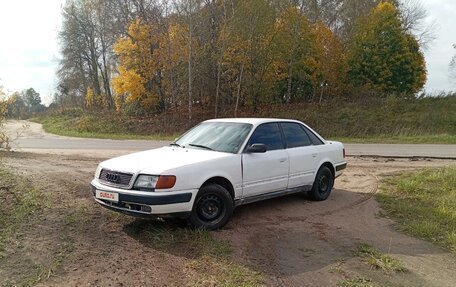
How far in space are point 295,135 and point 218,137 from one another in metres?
1.65

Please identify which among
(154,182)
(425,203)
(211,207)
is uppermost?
(154,182)

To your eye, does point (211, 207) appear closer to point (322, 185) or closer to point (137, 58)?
point (322, 185)

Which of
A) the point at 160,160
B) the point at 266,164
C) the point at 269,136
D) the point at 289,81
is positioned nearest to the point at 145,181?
the point at 160,160

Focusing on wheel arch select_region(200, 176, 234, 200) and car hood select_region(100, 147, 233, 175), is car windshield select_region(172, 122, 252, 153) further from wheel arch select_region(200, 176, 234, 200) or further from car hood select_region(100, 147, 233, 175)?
wheel arch select_region(200, 176, 234, 200)

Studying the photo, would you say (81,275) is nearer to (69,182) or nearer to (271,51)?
(69,182)

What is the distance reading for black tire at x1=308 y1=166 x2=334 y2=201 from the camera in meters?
7.64

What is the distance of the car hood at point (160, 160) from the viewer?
17.3 ft

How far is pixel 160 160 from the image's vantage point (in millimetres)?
5625

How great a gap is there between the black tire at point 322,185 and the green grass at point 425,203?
1085 millimetres

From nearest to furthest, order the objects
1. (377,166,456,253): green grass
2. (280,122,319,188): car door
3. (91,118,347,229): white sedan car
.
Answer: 1. (91,118,347,229): white sedan car
2. (377,166,456,253): green grass
3. (280,122,319,188): car door

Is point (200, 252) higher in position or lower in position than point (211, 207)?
lower

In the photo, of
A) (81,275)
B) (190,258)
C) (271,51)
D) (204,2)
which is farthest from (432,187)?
(204,2)

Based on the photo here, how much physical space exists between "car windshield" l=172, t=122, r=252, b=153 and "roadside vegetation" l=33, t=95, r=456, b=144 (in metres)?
19.3

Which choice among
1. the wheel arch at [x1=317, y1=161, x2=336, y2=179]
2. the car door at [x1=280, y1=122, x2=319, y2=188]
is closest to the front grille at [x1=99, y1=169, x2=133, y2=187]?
the car door at [x1=280, y1=122, x2=319, y2=188]
